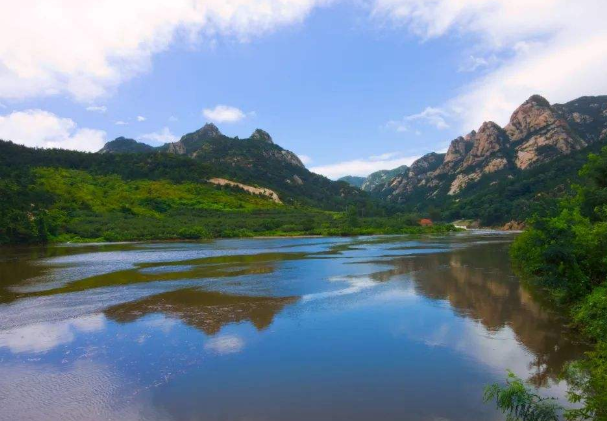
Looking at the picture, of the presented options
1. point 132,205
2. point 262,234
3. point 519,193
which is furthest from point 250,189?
point 519,193

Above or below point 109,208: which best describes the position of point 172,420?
below

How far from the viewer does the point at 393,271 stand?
35.9 m

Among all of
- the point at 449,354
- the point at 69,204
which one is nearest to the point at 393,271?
the point at 449,354

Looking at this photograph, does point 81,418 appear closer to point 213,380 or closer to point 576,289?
point 213,380

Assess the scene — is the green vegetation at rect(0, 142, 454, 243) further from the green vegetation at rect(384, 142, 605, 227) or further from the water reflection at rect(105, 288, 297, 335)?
the water reflection at rect(105, 288, 297, 335)

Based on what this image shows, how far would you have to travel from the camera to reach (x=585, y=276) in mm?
19141

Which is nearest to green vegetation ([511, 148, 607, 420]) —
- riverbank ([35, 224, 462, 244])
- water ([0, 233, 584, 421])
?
water ([0, 233, 584, 421])

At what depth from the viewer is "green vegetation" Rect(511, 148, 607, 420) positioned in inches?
392

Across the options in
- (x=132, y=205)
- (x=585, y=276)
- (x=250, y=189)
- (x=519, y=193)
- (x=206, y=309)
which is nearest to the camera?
(x=585, y=276)

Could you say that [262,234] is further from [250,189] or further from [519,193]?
[519,193]

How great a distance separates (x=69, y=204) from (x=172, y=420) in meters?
101

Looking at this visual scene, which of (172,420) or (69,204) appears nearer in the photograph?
(172,420)

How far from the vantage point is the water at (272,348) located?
1123cm

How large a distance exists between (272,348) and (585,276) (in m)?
14.9
